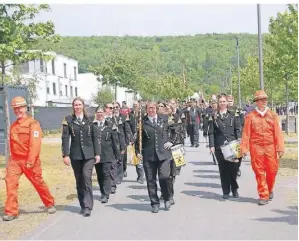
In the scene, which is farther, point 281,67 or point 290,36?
point 281,67

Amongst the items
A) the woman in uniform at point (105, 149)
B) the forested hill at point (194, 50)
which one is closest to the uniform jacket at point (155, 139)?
the woman in uniform at point (105, 149)

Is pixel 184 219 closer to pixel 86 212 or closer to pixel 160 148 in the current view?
pixel 160 148

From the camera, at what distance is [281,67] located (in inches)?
947

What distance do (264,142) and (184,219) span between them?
2193mm

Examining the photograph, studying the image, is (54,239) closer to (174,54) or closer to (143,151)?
(143,151)

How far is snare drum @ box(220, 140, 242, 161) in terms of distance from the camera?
974 cm

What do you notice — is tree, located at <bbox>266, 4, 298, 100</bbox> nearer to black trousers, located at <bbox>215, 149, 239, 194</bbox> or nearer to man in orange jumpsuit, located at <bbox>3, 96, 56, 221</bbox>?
black trousers, located at <bbox>215, 149, 239, 194</bbox>

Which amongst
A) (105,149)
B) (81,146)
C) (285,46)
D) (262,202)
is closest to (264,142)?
(262,202)

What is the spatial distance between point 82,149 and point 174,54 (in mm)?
98004

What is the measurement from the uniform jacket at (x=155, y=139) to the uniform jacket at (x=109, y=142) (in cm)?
135

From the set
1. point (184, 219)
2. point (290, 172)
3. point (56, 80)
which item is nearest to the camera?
point (184, 219)

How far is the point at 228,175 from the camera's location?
9945 millimetres

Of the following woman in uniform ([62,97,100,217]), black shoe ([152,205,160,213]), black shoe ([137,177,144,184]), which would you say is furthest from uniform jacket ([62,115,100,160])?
black shoe ([137,177,144,184])

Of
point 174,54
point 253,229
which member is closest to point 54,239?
point 253,229
